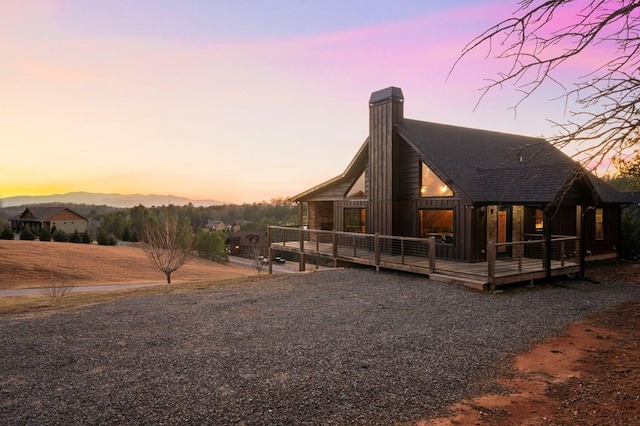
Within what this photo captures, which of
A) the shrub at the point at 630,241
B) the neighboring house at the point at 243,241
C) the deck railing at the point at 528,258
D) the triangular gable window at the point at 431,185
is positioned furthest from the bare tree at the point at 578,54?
the neighboring house at the point at 243,241

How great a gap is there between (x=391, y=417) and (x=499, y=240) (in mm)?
12067

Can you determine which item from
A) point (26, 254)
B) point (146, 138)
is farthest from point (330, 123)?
point (26, 254)

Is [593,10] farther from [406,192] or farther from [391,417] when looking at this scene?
[406,192]

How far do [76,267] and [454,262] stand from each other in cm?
3600

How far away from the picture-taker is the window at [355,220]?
18.4m

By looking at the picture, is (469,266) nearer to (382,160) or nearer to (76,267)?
(382,160)

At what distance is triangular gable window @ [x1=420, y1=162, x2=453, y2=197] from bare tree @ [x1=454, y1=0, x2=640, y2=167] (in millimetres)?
11092

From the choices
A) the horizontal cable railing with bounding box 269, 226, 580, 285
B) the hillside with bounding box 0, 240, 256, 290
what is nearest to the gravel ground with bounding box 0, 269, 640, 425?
the horizontal cable railing with bounding box 269, 226, 580, 285

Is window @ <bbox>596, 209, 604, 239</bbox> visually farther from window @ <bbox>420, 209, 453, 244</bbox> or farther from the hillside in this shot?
the hillside

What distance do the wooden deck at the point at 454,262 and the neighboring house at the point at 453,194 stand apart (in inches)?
22.8

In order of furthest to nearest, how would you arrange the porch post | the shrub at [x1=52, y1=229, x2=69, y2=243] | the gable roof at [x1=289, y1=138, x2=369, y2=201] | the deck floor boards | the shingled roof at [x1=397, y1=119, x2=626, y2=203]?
the shrub at [x1=52, y1=229, x2=69, y2=243] < the gable roof at [x1=289, y1=138, x2=369, y2=201] < the shingled roof at [x1=397, y1=119, x2=626, y2=203] < the porch post < the deck floor boards

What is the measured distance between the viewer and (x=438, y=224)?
50.3 ft

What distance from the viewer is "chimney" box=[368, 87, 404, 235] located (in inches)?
646

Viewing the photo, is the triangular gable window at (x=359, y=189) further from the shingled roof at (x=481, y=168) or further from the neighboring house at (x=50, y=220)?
the neighboring house at (x=50, y=220)
